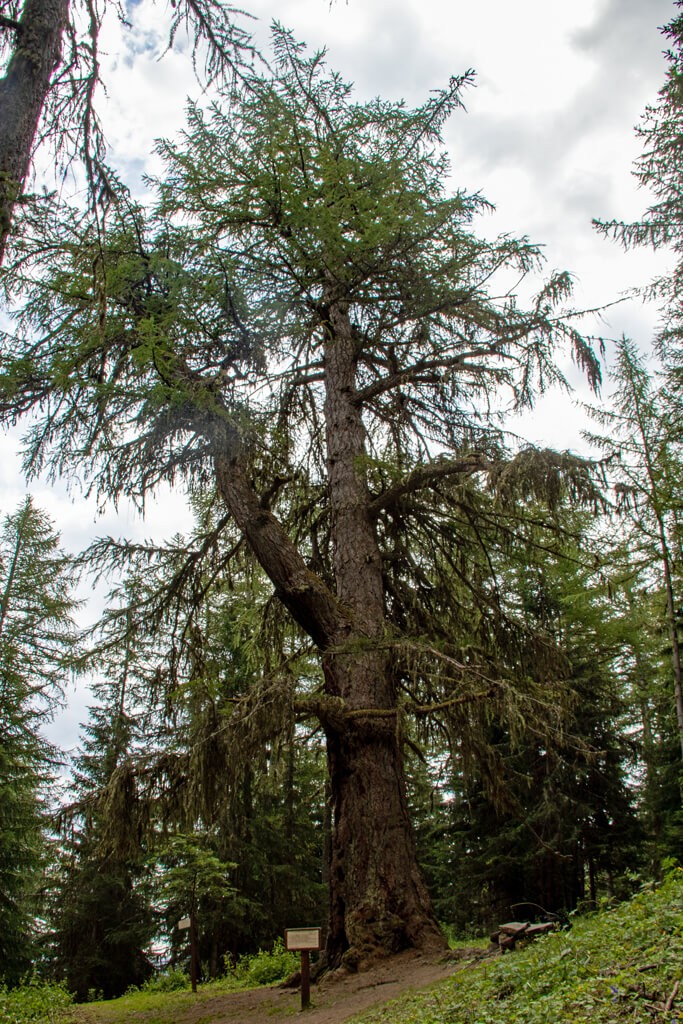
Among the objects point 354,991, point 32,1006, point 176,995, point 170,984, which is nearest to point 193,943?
point 176,995

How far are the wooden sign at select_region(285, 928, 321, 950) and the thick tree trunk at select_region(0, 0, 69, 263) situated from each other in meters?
5.90

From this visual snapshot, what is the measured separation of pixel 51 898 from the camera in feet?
58.4

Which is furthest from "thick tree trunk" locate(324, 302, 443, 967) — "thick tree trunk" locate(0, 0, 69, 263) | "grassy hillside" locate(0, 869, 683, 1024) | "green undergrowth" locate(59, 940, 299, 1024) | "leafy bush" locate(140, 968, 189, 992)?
"leafy bush" locate(140, 968, 189, 992)

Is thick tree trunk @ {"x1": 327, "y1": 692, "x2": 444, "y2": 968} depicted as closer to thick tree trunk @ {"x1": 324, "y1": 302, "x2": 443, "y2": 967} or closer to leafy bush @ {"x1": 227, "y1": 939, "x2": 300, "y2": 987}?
thick tree trunk @ {"x1": 324, "y1": 302, "x2": 443, "y2": 967}

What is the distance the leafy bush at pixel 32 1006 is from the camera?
7402 mm

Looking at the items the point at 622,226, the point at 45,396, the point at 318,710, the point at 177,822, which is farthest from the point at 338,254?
the point at 622,226

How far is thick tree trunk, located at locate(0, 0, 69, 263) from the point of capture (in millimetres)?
3660

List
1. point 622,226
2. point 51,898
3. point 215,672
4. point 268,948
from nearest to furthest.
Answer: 1. point 215,672
2. point 622,226
3. point 268,948
4. point 51,898

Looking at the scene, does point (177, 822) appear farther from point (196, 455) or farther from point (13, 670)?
point (13, 670)

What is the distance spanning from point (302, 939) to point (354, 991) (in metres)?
1.22

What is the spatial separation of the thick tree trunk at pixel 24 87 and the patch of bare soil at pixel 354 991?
5263 millimetres

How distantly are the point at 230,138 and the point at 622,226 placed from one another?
6.87m

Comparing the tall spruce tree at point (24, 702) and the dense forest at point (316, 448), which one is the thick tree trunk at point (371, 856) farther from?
the tall spruce tree at point (24, 702)

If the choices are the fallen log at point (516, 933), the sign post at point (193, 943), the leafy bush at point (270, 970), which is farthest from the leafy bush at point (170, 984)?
the fallen log at point (516, 933)
